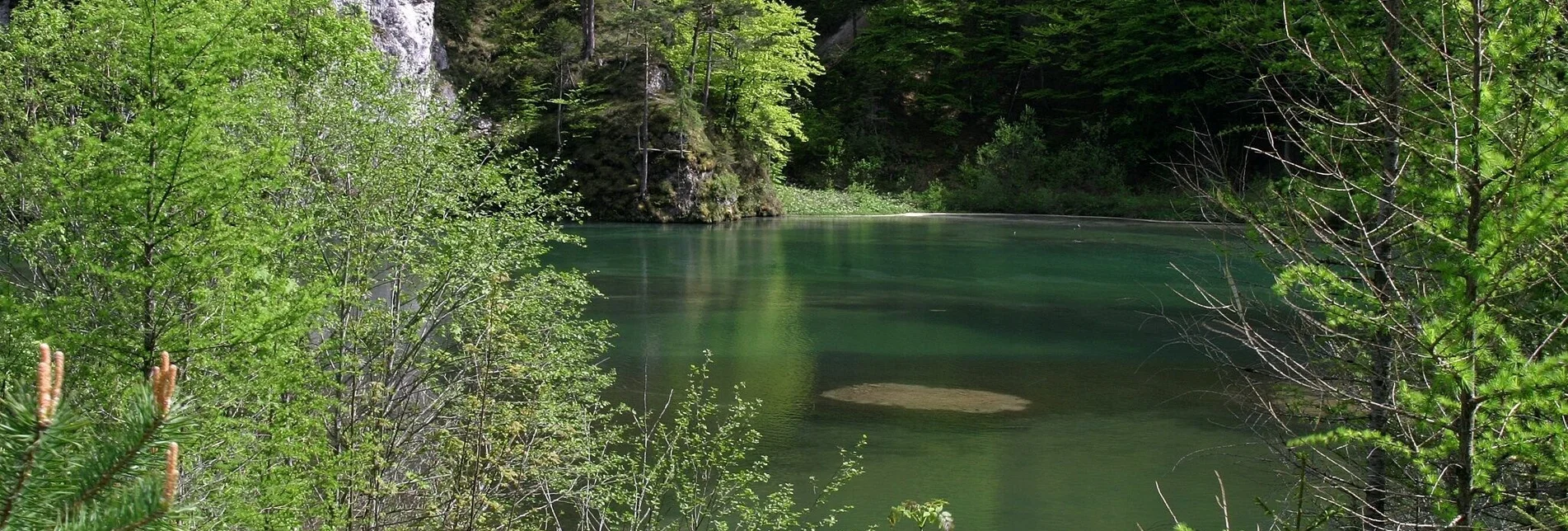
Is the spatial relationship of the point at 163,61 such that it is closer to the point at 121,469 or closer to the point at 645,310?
the point at 121,469

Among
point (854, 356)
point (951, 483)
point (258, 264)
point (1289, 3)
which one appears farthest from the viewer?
point (854, 356)

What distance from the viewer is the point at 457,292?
31.5 ft

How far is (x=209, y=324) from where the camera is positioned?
255 inches

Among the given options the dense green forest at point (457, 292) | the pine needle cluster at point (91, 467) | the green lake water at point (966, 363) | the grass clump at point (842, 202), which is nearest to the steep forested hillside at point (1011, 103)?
the grass clump at point (842, 202)

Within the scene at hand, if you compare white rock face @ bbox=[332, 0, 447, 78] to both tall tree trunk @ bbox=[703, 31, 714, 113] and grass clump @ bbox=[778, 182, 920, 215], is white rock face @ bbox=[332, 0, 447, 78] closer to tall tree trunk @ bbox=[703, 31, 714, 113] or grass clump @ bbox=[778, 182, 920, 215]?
tall tree trunk @ bbox=[703, 31, 714, 113]

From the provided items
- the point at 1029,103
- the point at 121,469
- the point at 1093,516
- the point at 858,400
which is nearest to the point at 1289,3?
the point at 1093,516

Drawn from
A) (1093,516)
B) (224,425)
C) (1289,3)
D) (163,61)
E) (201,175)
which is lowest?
(1093,516)

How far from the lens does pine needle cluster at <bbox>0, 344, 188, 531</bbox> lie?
6.09 ft

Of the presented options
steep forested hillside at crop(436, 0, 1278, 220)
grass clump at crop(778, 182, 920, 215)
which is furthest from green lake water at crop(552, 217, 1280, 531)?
grass clump at crop(778, 182, 920, 215)

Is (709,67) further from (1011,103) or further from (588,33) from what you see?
(1011,103)

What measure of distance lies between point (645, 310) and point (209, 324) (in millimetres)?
14137

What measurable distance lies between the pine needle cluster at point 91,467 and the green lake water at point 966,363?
782 centimetres

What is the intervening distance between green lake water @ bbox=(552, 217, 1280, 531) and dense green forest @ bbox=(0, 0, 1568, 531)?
37.0 inches

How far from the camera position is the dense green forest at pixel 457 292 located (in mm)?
3871
